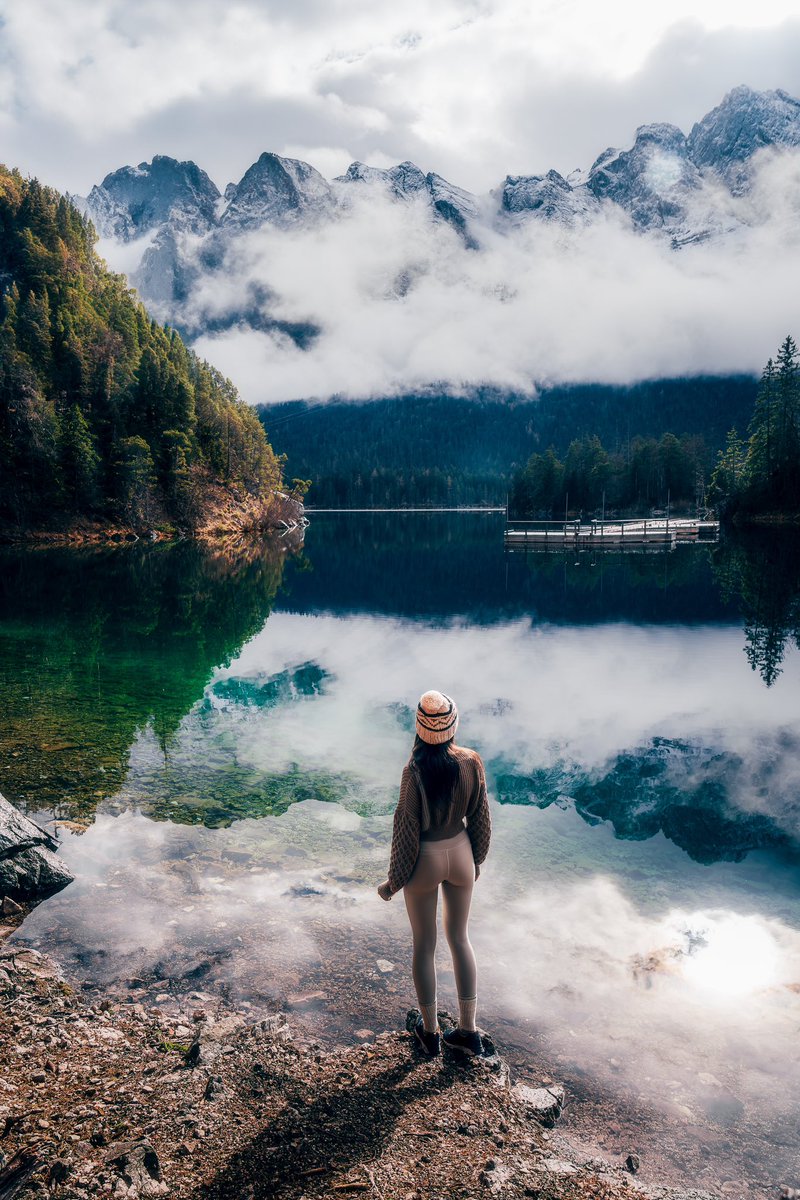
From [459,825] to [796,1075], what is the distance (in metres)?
4.76

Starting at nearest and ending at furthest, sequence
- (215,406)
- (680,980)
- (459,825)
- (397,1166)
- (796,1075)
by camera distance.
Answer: (397,1166) < (459,825) < (796,1075) < (680,980) < (215,406)

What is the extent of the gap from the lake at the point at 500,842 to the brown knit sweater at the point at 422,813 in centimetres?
268

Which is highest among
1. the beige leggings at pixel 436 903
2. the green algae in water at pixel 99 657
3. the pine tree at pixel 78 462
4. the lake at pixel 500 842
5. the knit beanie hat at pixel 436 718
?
the pine tree at pixel 78 462

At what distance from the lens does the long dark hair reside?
259 inches

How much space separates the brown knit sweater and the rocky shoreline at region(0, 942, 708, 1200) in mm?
1806

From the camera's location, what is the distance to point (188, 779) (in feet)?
54.2

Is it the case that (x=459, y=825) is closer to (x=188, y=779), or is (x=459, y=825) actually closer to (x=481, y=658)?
(x=188, y=779)

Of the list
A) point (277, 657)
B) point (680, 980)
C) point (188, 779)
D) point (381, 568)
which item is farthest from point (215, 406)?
point (680, 980)

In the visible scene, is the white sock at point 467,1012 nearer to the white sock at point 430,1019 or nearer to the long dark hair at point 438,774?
the white sock at point 430,1019

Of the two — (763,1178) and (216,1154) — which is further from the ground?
(216,1154)

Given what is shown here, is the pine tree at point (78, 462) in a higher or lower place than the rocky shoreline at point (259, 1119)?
higher

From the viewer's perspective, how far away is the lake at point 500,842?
315 inches

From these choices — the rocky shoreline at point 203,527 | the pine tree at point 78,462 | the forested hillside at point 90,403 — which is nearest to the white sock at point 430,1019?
the rocky shoreline at point 203,527

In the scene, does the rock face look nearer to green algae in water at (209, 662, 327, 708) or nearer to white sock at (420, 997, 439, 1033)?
white sock at (420, 997, 439, 1033)
